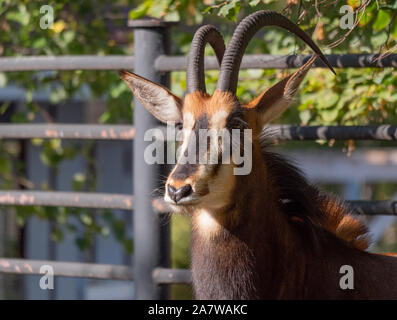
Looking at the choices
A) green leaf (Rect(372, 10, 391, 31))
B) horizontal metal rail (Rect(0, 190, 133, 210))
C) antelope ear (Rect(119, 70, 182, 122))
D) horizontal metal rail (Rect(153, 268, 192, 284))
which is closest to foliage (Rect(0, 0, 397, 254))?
green leaf (Rect(372, 10, 391, 31))

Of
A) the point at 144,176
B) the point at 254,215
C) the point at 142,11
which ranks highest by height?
the point at 142,11

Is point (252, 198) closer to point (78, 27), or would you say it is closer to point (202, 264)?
point (202, 264)

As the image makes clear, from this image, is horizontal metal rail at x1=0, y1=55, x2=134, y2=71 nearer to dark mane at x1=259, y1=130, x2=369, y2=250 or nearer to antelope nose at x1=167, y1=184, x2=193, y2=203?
dark mane at x1=259, y1=130, x2=369, y2=250

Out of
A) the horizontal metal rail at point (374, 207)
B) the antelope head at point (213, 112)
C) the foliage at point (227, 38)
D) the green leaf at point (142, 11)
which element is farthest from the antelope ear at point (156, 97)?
the green leaf at point (142, 11)

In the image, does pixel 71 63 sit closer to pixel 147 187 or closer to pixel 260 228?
pixel 147 187

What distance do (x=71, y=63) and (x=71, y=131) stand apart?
43 cm

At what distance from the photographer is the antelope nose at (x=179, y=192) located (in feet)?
10.6

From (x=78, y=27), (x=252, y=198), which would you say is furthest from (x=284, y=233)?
(x=78, y=27)

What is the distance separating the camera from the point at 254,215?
3529 millimetres

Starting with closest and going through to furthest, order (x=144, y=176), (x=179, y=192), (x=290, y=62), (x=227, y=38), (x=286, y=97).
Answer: (x=179, y=192) → (x=286, y=97) → (x=290, y=62) → (x=144, y=176) → (x=227, y=38)

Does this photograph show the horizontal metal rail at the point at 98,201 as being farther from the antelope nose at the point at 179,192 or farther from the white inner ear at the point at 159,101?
the antelope nose at the point at 179,192

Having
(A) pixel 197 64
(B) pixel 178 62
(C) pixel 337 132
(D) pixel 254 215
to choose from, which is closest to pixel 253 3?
(A) pixel 197 64

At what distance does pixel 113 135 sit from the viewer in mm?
4895

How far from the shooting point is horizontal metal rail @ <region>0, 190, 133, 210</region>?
15.9 feet
